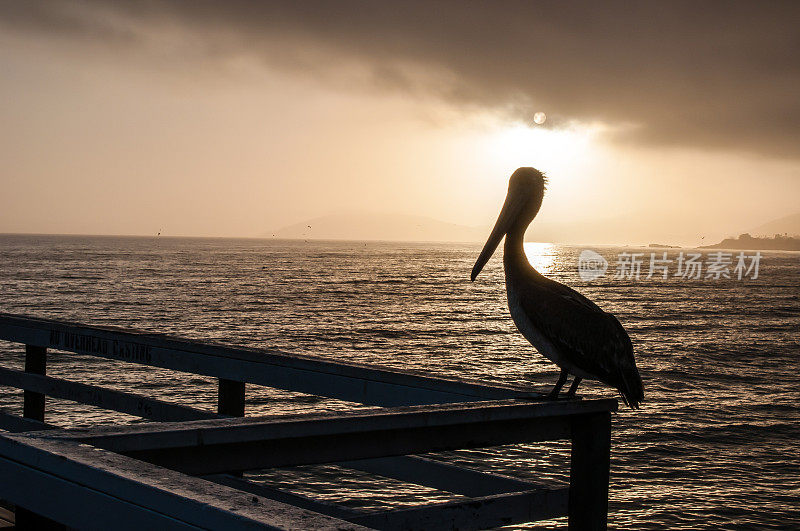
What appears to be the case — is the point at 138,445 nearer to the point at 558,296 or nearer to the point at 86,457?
the point at 86,457

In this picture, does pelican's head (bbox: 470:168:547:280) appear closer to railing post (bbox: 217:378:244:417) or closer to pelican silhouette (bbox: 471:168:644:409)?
pelican silhouette (bbox: 471:168:644:409)

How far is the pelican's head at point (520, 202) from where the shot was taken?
471 centimetres

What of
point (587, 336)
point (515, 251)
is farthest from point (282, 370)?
point (587, 336)

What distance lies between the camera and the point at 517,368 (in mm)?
31891

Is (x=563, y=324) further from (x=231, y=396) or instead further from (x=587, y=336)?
(x=231, y=396)

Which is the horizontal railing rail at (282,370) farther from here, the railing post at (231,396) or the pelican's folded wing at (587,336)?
the pelican's folded wing at (587,336)

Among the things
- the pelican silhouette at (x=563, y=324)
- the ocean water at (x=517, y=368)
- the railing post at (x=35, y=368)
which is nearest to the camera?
the pelican silhouette at (x=563, y=324)

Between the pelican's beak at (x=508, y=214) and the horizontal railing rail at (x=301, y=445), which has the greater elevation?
the pelican's beak at (x=508, y=214)

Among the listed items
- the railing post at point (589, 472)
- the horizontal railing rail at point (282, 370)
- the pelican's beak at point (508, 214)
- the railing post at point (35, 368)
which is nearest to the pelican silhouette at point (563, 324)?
the pelican's beak at point (508, 214)

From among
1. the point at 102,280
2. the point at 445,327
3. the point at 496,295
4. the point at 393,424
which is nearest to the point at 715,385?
the point at 445,327

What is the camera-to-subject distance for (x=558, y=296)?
447cm

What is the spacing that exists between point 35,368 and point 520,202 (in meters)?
4.43

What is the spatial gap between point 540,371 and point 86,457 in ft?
98.8

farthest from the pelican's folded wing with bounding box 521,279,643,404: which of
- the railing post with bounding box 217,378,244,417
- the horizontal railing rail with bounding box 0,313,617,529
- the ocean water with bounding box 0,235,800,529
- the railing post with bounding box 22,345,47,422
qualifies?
the ocean water with bounding box 0,235,800,529
